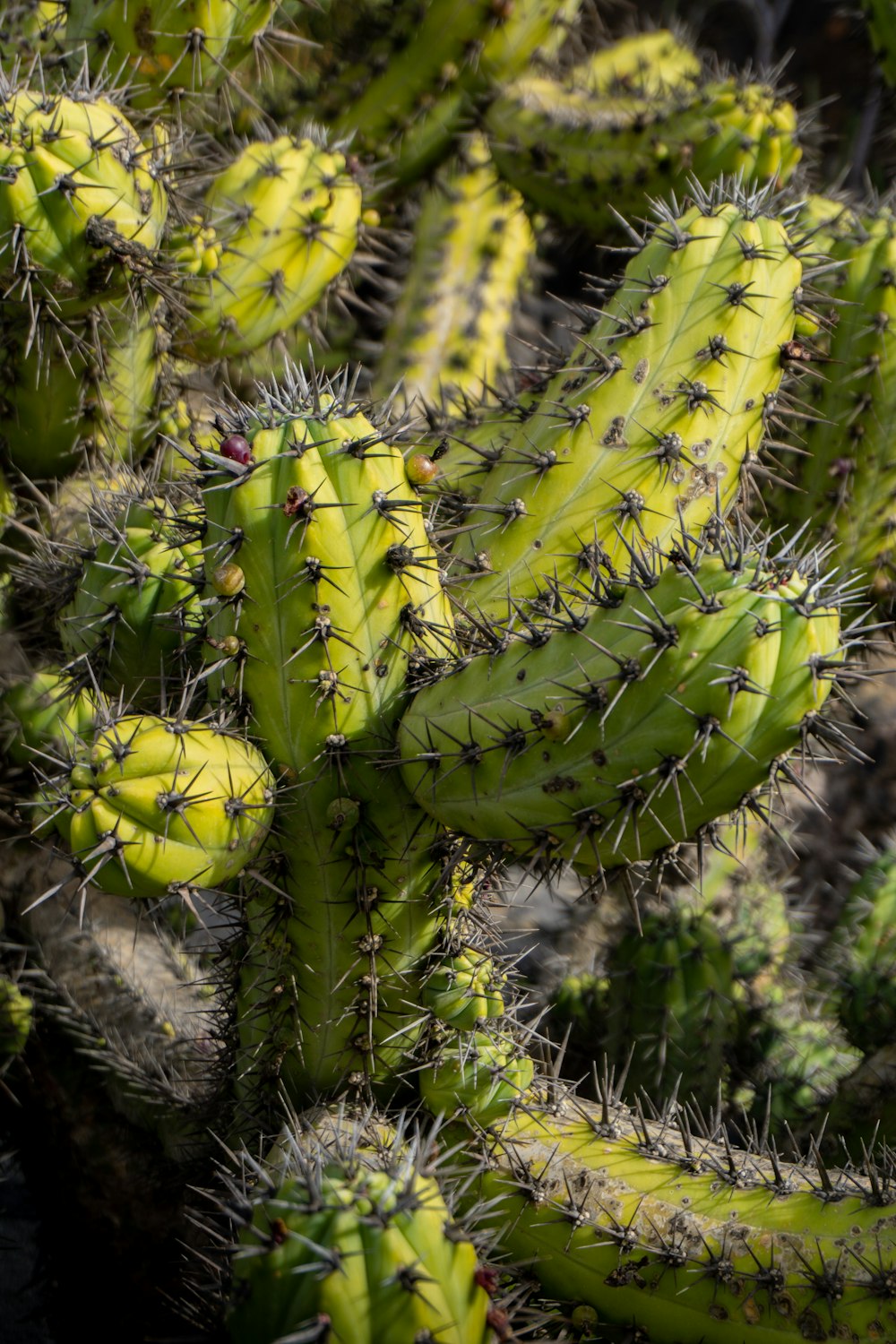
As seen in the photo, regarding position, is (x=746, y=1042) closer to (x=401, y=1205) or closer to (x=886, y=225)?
(x=401, y=1205)

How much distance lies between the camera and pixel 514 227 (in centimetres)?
404

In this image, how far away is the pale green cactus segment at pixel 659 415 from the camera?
2.07m

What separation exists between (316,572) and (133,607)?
58cm

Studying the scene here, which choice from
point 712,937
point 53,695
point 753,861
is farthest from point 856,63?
point 53,695

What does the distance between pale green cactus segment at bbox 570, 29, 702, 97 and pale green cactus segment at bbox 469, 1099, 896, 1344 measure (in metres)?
3.03

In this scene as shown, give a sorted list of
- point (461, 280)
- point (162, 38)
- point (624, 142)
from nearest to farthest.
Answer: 1. point (162, 38)
2. point (624, 142)
3. point (461, 280)

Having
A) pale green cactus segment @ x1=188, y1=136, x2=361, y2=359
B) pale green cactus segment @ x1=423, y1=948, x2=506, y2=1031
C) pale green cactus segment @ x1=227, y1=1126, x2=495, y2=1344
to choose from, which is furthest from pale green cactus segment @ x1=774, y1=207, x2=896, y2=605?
pale green cactus segment @ x1=227, y1=1126, x2=495, y2=1344

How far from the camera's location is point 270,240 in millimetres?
2828

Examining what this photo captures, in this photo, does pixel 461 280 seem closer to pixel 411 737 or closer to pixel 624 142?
pixel 624 142

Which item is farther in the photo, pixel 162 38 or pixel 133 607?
pixel 162 38

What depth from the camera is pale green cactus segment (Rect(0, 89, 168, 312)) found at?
7.15 feet

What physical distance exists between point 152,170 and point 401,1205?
1993 millimetres

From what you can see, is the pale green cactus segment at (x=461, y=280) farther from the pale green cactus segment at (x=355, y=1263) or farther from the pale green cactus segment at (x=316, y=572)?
the pale green cactus segment at (x=355, y=1263)

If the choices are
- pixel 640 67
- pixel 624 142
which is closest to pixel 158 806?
pixel 624 142
